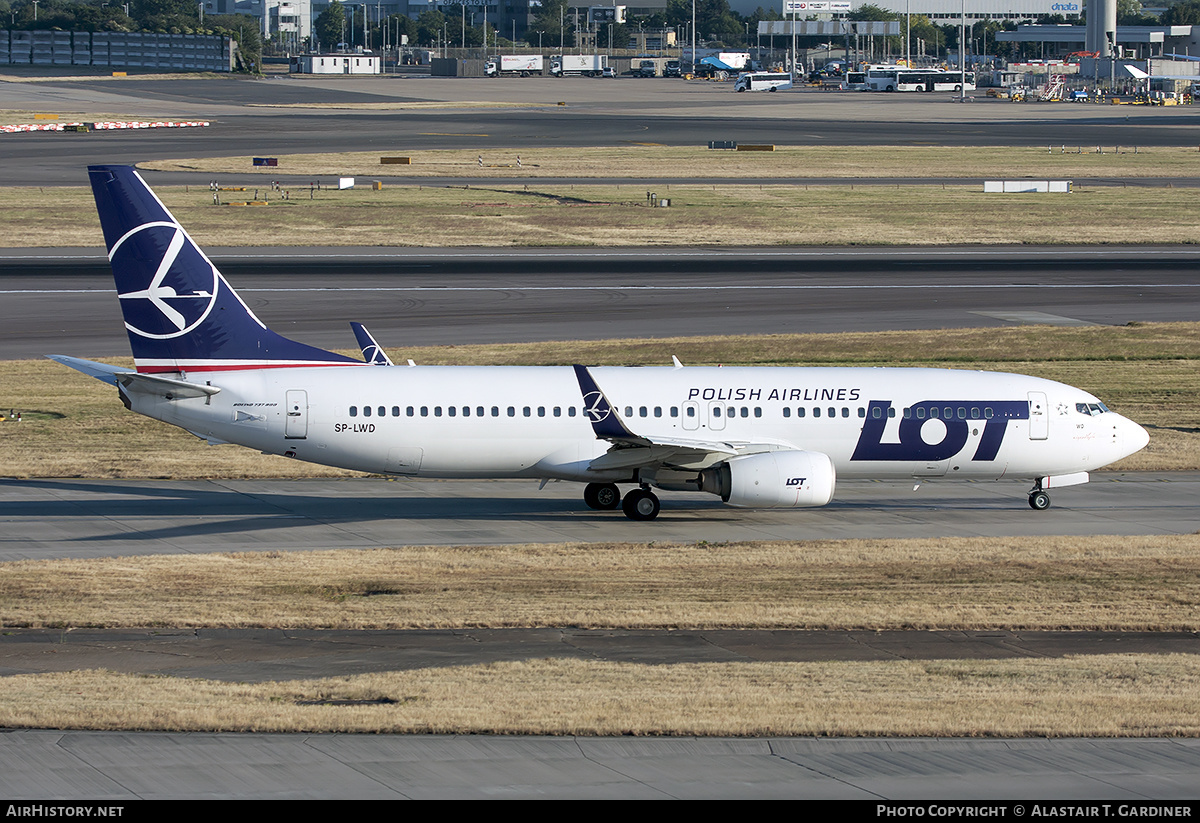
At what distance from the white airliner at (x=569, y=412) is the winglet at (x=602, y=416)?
0.15 feet

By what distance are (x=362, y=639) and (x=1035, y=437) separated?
19281 mm

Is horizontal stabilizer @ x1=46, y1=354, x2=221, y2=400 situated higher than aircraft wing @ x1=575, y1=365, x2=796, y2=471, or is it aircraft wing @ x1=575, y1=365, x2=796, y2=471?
horizontal stabilizer @ x1=46, y1=354, x2=221, y2=400

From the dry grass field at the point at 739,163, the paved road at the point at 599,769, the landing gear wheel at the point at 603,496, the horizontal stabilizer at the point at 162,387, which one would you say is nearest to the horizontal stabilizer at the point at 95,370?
the horizontal stabilizer at the point at 162,387

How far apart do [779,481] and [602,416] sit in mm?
4490

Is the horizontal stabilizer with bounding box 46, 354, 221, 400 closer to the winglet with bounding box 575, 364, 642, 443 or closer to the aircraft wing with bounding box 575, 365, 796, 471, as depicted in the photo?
the winglet with bounding box 575, 364, 642, 443

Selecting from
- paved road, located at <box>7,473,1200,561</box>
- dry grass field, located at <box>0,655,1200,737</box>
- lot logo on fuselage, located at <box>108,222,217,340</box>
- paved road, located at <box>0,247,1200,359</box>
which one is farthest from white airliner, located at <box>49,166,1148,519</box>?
paved road, located at <box>0,247,1200,359</box>

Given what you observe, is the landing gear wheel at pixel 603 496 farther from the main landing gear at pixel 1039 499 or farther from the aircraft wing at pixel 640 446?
the main landing gear at pixel 1039 499

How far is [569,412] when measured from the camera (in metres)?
34.6

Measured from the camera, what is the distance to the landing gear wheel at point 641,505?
3522 centimetres

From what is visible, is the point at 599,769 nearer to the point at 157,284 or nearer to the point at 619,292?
the point at 157,284

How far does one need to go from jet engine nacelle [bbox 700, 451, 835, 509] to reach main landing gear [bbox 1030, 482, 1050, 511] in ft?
23.4

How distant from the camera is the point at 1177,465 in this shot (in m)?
42.5

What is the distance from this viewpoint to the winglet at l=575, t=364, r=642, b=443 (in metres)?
33.2
